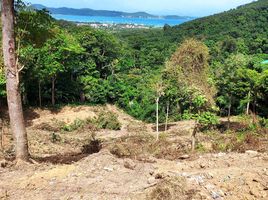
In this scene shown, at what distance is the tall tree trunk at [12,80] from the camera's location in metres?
6.23

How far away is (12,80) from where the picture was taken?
657 centimetres

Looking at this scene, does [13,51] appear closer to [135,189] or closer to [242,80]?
[135,189]

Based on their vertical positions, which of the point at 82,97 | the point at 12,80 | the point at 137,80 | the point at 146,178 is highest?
the point at 12,80

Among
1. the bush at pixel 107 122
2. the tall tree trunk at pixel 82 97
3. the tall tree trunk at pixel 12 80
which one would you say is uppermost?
the tall tree trunk at pixel 12 80

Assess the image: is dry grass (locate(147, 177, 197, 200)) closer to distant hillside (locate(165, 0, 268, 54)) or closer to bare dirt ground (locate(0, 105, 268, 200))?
→ bare dirt ground (locate(0, 105, 268, 200))

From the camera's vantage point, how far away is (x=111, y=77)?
102 feet

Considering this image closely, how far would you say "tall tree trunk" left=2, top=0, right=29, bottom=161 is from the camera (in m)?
6.23

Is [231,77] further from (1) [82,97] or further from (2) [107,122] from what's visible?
(1) [82,97]

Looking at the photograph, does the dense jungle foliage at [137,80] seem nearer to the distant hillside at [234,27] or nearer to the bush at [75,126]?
the bush at [75,126]

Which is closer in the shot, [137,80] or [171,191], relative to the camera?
Answer: [171,191]

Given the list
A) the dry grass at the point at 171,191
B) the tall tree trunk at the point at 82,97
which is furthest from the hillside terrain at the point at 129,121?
the tall tree trunk at the point at 82,97

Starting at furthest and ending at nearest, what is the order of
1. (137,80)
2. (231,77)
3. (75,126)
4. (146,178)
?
1. (137,80)
2. (75,126)
3. (231,77)
4. (146,178)

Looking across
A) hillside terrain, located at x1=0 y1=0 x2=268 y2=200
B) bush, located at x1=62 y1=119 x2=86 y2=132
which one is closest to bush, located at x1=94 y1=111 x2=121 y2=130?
hillside terrain, located at x1=0 y1=0 x2=268 y2=200

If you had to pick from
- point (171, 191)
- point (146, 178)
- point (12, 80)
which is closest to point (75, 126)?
point (12, 80)
